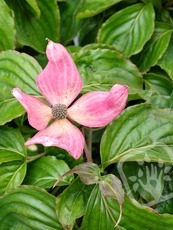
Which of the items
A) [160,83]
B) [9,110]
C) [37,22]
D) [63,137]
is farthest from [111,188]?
[37,22]

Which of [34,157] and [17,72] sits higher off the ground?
[17,72]

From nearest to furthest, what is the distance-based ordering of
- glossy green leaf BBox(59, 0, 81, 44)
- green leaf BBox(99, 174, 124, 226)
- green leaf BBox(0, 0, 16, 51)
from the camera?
green leaf BBox(99, 174, 124, 226) < green leaf BBox(0, 0, 16, 51) < glossy green leaf BBox(59, 0, 81, 44)

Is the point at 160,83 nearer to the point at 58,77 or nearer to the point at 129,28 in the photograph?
the point at 129,28

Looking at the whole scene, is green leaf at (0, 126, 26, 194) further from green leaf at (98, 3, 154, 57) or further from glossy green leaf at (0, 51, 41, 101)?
green leaf at (98, 3, 154, 57)

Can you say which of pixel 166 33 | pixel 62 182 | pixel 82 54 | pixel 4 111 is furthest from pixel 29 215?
pixel 166 33

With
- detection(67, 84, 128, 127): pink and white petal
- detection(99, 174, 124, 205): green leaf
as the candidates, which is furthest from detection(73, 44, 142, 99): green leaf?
detection(99, 174, 124, 205): green leaf

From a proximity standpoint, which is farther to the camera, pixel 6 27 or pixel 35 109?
pixel 6 27

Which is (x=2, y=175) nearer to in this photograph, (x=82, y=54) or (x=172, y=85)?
(x=82, y=54)
